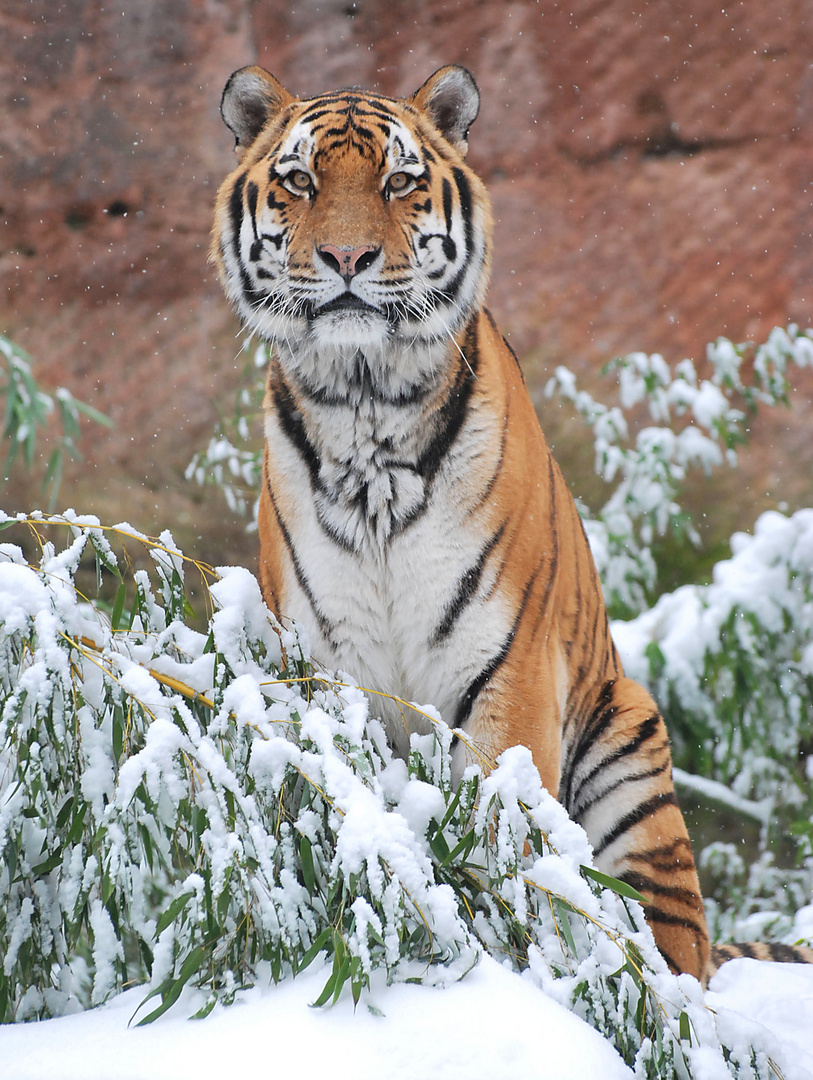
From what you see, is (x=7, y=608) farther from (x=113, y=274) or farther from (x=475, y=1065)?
(x=113, y=274)

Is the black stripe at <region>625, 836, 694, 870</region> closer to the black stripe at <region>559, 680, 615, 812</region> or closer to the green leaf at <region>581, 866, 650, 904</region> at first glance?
the black stripe at <region>559, 680, 615, 812</region>

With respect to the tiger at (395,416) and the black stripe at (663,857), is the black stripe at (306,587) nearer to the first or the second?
the tiger at (395,416)

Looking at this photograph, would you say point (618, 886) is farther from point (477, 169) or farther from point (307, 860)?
point (477, 169)

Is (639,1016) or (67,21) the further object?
(67,21)

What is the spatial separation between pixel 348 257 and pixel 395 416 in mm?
317

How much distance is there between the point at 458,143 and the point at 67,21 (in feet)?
13.6

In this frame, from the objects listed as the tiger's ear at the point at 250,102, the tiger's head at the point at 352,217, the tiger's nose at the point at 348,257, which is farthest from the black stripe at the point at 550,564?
the tiger's ear at the point at 250,102

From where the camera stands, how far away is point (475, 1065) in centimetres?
124

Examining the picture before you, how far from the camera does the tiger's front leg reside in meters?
2.10

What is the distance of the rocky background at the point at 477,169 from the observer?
16.9 feet

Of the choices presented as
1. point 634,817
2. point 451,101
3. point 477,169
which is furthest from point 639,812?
point 477,169

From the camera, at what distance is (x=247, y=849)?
1396 mm

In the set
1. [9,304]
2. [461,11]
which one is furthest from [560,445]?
[9,304]

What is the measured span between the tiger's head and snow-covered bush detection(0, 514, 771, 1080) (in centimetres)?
55
